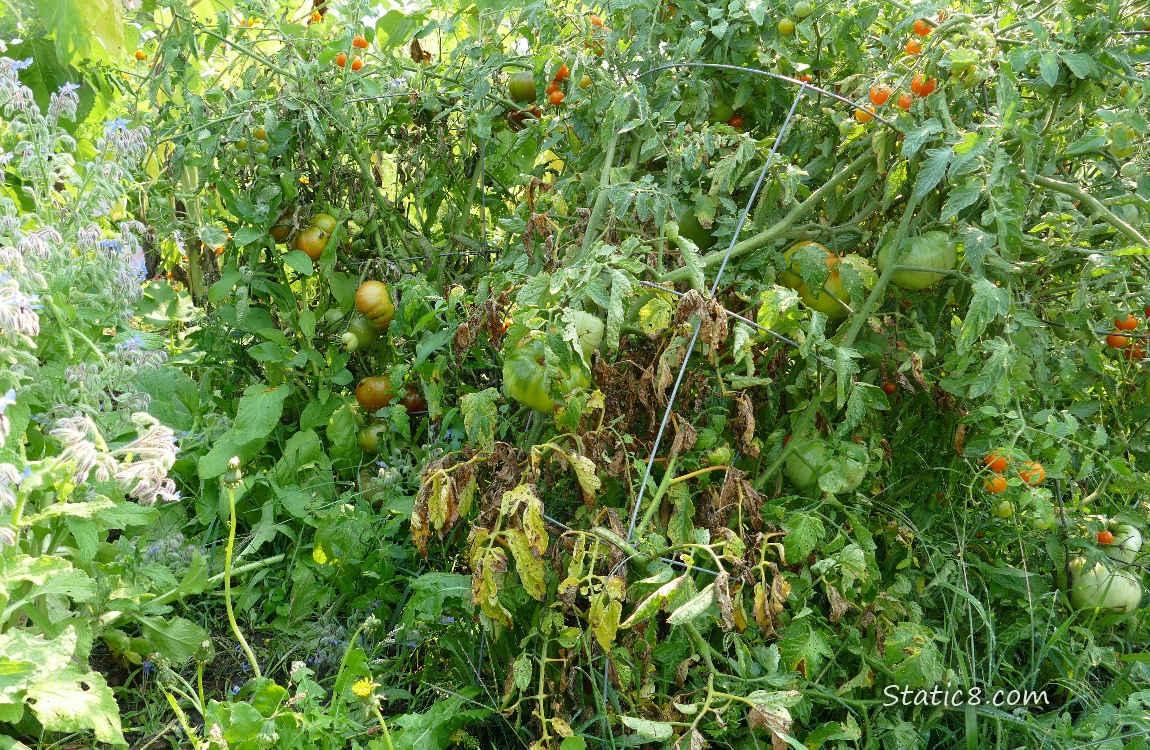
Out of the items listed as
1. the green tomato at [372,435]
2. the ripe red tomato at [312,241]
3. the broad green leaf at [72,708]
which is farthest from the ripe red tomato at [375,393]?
the broad green leaf at [72,708]

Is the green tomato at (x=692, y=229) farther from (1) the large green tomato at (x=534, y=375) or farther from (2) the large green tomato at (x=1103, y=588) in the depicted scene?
(2) the large green tomato at (x=1103, y=588)

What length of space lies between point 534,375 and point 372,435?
1132 mm

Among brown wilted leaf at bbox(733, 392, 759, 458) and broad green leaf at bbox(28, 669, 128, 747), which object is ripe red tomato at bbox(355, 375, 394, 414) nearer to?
brown wilted leaf at bbox(733, 392, 759, 458)

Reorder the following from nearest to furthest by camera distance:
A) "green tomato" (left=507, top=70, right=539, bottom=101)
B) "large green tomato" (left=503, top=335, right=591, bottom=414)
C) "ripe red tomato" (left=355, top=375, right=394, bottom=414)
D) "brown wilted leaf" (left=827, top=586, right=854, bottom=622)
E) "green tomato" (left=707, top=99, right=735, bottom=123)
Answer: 1. "large green tomato" (left=503, top=335, right=591, bottom=414)
2. "brown wilted leaf" (left=827, top=586, right=854, bottom=622)
3. "green tomato" (left=707, top=99, right=735, bottom=123)
4. "green tomato" (left=507, top=70, right=539, bottom=101)
5. "ripe red tomato" (left=355, top=375, right=394, bottom=414)

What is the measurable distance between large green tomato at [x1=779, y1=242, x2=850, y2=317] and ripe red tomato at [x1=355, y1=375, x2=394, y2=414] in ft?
3.88

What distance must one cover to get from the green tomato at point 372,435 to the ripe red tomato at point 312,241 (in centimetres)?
48

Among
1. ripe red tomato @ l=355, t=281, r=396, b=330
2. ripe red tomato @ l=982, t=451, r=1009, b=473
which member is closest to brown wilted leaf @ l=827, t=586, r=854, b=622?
ripe red tomato @ l=982, t=451, r=1009, b=473

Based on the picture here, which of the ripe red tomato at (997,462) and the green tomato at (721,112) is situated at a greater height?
the green tomato at (721,112)

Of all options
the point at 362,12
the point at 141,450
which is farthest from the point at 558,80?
the point at 141,450

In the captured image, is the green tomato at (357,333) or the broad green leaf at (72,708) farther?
the green tomato at (357,333)

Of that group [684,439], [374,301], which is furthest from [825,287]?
[374,301]

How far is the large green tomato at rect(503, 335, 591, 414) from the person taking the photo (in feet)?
4.98

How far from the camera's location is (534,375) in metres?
1.53

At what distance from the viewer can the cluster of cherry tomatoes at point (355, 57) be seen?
8.30 ft
